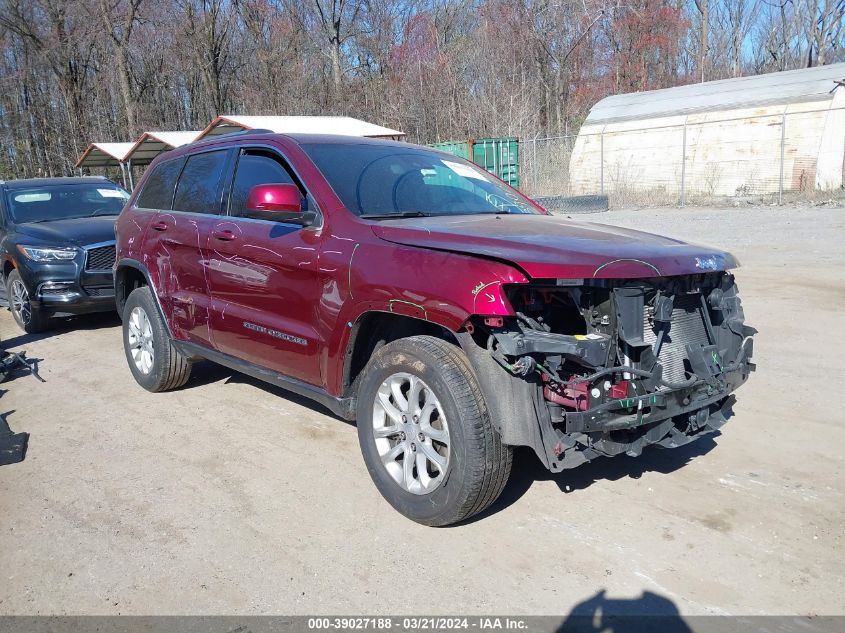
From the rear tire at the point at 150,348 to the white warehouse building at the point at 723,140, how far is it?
60.7ft

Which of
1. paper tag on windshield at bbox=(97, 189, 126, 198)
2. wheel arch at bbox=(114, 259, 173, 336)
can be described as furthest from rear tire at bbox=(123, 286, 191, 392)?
paper tag on windshield at bbox=(97, 189, 126, 198)

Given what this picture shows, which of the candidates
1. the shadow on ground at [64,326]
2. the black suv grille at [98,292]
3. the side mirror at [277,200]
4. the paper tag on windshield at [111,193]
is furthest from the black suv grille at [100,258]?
the side mirror at [277,200]

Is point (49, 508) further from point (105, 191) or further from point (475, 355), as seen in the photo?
point (105, 191)

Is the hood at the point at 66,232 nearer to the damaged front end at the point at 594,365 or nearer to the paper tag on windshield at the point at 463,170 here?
the paper tag on windshield at the point at 463,170

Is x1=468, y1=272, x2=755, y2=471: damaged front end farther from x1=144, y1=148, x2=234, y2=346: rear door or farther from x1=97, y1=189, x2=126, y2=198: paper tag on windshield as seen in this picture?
x1=97, y1=189, x2=126, y2=198: paper tag on windshield

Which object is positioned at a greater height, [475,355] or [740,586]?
[475,355]

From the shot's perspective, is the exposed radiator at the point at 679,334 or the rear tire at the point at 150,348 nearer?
the exposed radiator at the point at 679,334

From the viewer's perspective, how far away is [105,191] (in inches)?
391

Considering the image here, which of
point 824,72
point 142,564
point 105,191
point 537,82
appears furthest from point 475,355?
point 537,82

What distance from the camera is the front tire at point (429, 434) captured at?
3.21 m

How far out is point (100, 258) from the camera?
827cm

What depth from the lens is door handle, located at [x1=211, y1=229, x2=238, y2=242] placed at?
4.59m

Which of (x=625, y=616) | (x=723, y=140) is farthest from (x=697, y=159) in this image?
(x=625, y=616)

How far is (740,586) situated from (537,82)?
35.9 m
